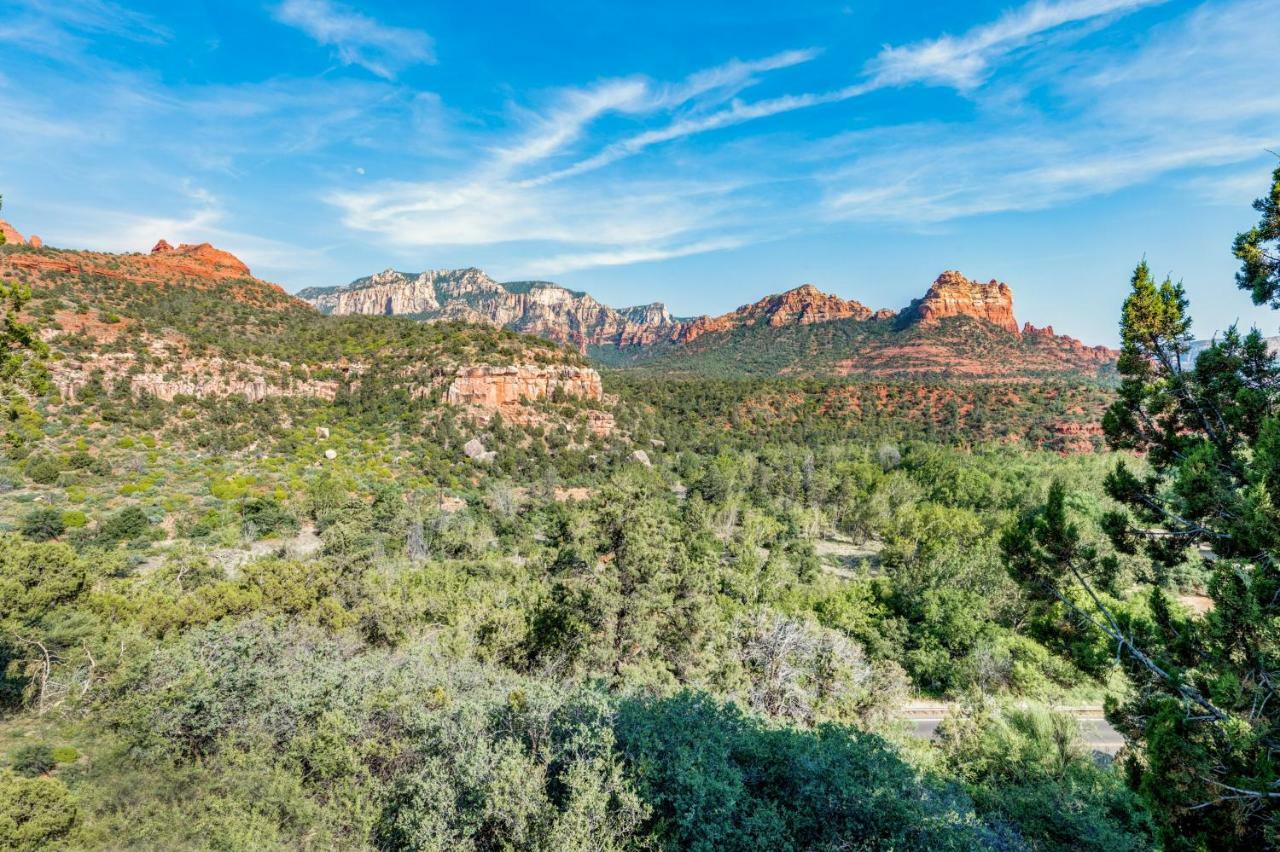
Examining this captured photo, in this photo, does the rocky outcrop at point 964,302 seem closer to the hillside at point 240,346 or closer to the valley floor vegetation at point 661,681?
the hillside at point 240,346

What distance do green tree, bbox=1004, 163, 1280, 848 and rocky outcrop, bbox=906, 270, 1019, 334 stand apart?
143088 mm

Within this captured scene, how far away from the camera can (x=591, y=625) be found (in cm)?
1557

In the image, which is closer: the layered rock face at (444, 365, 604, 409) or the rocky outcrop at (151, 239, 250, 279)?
the layered rock face at (444, 365, 604, 409)

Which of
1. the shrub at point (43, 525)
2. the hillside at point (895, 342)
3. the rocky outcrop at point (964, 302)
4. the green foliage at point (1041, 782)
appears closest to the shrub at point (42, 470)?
the shrub at point (43, 525)

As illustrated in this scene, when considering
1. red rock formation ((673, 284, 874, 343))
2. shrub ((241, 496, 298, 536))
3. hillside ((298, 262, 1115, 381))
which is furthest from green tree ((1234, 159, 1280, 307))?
red rock formation ((673, 284, 874, 343))

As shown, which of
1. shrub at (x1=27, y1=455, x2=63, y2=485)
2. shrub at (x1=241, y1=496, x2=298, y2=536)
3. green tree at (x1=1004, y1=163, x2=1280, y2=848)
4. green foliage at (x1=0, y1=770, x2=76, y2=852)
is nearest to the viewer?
green tree at (x1=1004, y1=163, x2=1280, y2=848)

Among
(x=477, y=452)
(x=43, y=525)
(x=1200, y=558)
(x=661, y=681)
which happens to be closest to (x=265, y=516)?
(x=43, y=525)

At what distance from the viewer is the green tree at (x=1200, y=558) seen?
6.35m

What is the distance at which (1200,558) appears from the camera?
878 centimetres

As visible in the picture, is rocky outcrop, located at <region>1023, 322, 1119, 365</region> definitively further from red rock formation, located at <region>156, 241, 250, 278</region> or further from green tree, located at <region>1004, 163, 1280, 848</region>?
red rock formation, located at <region>156, 241, 250, 278</region>

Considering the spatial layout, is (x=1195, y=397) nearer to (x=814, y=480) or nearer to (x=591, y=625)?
(x=591, y=625)

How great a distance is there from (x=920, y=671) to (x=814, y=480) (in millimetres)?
34422

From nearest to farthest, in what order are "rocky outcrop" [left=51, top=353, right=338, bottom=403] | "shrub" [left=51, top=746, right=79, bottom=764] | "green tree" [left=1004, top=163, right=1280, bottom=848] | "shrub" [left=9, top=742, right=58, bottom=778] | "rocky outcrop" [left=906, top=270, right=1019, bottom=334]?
"green tree" [left=1004, top=163, right=1280, bottom=848], "shrub" [left=9, top=742, right=58, bottom=778], "shrub" [left=51, top=746, right=79, bottom=764], "rocky outcrop" [left=51, top=353, right=338, bottom=403], "rocky outcrop" [left=906, top=270, right=1019, bottom=334]

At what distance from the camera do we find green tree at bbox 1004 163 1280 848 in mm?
6352
